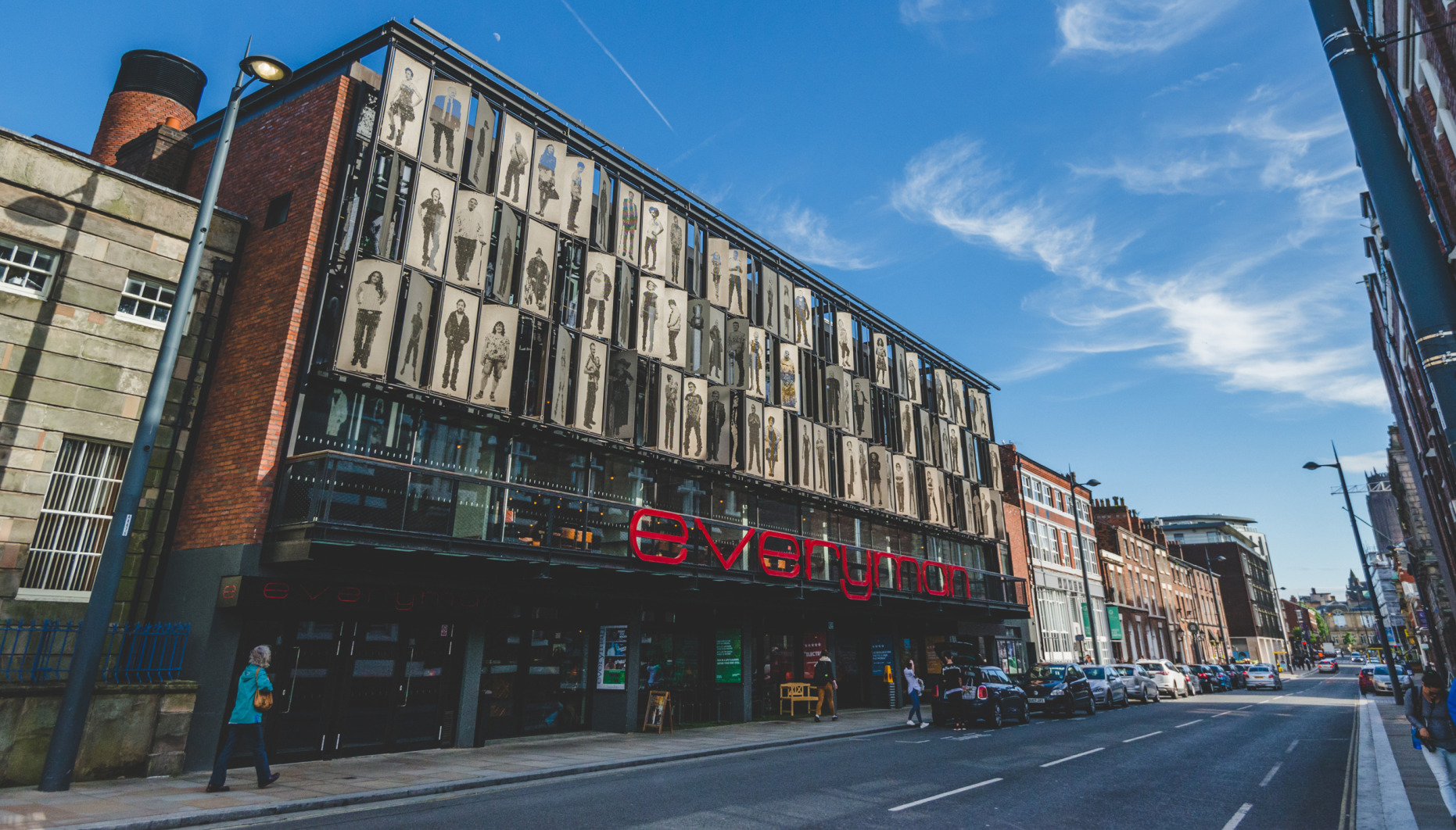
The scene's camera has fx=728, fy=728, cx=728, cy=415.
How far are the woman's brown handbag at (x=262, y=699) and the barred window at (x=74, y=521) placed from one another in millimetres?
5041

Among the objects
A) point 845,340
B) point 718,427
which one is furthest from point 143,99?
point 845,340

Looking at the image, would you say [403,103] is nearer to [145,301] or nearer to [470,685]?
[145,301]

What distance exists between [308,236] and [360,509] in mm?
5844

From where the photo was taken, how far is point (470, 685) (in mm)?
15531

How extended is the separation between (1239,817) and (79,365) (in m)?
19.3

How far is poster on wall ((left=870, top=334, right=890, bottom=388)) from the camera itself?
104ft

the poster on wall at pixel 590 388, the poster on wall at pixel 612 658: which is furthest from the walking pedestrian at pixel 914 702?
the poster on wall at pixel 590 388

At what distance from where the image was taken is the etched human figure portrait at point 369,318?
14.3 m

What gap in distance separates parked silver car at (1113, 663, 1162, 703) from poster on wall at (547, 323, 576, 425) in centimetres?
2692

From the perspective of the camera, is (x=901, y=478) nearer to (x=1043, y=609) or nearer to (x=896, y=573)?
(x=896, y=573)

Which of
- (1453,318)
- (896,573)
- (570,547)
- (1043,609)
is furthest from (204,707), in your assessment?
(1043,609)

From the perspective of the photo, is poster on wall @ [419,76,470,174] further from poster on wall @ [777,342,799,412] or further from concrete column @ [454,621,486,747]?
poster on wall @ [777,342,799,412]

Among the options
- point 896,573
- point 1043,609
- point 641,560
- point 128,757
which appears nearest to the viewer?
point 128,757

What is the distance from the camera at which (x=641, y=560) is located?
56.5 feet
